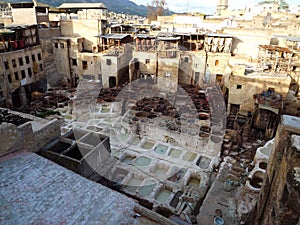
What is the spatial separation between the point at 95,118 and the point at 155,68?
36.2ft

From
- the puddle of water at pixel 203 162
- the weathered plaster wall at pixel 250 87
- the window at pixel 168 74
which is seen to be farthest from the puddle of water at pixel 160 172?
the window at pixel 168 74

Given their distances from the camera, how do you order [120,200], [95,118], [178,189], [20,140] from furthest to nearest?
[95,118], [178,189], [20,140], [120,200]

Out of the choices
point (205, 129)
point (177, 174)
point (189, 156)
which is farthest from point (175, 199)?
point (205, 129)

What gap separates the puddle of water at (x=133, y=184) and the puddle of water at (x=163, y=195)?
1.34m

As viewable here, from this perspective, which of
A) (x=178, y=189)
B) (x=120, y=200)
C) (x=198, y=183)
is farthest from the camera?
(x=198, y=183)

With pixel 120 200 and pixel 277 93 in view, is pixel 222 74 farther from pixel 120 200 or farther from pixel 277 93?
pixel 120 200

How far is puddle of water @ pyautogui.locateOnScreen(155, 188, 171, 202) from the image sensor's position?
41.7ft

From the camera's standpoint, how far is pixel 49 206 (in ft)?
23.9

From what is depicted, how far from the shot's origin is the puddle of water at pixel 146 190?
12.8 metres

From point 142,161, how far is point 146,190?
282cm

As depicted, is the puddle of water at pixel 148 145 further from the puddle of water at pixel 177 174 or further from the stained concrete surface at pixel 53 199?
the stained concrete surface at pixel 53 199

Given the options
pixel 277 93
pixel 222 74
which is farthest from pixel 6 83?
pixel 277 93

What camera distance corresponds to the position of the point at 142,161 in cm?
1568

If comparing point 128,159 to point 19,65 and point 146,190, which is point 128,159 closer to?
point 146,190
